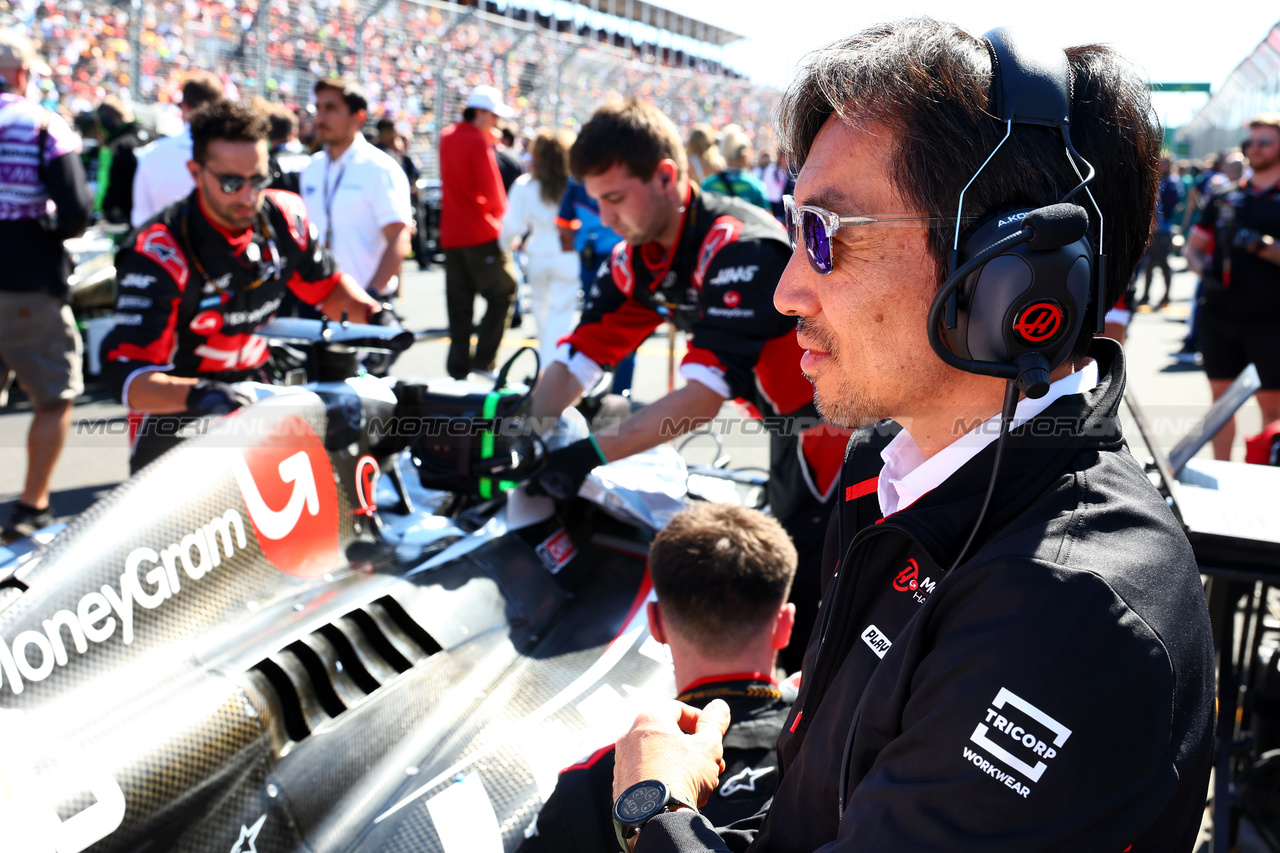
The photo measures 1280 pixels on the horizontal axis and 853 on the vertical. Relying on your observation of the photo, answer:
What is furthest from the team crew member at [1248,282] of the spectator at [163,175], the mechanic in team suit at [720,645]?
the spectator at [163,175]

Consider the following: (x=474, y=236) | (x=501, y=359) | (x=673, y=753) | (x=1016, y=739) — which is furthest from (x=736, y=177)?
(x=1016, y=739)

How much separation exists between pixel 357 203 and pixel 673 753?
498cm

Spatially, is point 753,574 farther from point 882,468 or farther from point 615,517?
point 615,517

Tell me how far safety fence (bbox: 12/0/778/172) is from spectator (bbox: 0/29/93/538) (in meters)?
7.93

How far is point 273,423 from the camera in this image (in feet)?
7.24

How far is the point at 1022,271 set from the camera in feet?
3.08

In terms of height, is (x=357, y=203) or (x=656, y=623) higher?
(x=357, y=203)

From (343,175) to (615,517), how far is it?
3636mm

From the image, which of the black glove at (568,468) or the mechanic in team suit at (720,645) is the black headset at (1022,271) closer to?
the mechanic in team suit at (720,645)

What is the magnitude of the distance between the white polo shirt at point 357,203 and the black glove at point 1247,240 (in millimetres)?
4528

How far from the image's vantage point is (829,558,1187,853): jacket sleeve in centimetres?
77

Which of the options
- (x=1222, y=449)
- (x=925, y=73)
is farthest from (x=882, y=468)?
(x=1222, y=449)

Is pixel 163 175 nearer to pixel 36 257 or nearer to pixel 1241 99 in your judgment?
pixel 36 257

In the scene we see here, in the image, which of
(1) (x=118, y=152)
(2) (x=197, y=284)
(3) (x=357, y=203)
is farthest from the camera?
(1) (x=118, y=152)
